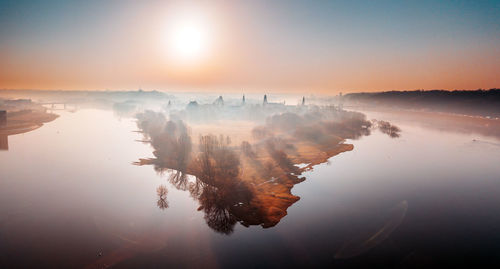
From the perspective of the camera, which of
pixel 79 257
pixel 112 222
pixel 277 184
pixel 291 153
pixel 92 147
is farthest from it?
pixel 92 147

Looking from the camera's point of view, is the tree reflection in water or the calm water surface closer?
the calm water surface

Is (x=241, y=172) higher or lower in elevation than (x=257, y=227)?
higher

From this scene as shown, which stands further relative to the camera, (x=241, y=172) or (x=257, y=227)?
(x=241, y=172)

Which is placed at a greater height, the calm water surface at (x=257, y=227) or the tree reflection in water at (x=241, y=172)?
the tree reflection in water at (x=241, y=172)

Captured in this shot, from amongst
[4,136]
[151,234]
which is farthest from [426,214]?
[4,136]

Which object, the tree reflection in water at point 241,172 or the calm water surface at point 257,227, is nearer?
the calm water surface at point 257,227

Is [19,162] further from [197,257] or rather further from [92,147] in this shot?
[197,257]

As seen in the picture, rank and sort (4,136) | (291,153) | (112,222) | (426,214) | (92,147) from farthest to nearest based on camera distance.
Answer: (4,136) < (92,147) < (291,153) < (426,214) < (112,222)

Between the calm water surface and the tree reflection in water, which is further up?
the tree reflection in water
